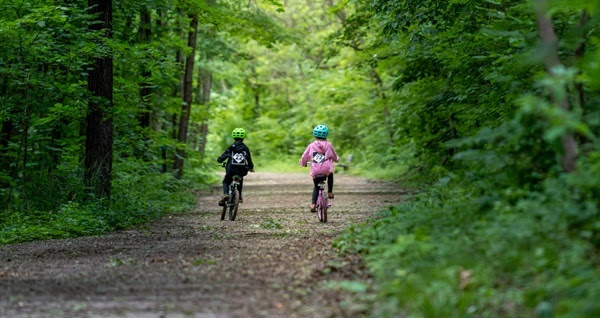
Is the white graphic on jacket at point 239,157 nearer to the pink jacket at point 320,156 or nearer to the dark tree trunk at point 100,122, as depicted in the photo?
the pink jacket at point 320,156

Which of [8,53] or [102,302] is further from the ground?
[8,53]

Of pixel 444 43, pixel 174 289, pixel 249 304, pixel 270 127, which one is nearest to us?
pixel 249 304

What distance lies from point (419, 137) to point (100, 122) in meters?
9.82

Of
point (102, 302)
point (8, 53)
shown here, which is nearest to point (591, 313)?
point (102, 302)

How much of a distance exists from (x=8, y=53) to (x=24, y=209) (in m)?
3.04

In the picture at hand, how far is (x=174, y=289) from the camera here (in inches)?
266

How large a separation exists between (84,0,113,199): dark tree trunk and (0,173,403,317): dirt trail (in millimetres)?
1879

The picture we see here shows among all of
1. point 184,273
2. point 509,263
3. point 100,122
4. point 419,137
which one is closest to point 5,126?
point 100,122

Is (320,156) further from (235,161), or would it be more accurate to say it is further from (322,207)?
(235,161)

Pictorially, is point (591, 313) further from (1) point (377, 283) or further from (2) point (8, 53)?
(2) point (8, 53)

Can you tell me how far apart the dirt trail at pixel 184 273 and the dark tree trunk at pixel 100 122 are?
188cm

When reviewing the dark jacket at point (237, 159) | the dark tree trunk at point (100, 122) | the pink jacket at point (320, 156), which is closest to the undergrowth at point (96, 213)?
the dark tree trunk at point (100, 122)

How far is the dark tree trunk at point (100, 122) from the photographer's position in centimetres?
1423

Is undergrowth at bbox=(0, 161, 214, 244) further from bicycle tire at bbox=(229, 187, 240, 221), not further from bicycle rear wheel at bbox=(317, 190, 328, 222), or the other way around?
bicycle rear wheel at bbox=(317, 190, 328, 222)
